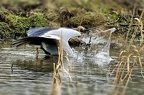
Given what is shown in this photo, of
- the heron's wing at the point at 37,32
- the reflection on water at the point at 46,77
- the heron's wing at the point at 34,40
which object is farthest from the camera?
the heron's wing at the point at 37,32

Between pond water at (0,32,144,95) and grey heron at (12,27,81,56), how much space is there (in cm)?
22

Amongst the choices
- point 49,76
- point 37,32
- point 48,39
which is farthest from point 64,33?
point 49,76

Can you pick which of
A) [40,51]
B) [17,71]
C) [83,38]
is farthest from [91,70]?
[83,38]

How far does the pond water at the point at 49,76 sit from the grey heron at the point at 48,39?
0.22 meters

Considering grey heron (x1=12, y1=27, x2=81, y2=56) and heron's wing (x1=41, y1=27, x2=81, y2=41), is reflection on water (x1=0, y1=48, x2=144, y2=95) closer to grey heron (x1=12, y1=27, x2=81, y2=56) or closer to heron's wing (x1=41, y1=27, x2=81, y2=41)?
grey heron (x1=12, y1=27, x2=81, y2=56)

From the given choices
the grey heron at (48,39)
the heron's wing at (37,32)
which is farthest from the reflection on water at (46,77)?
the heron's wing at (37,32)

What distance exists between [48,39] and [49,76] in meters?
2.46

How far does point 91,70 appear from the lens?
27.9ft

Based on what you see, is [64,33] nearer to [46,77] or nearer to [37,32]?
[37,32]

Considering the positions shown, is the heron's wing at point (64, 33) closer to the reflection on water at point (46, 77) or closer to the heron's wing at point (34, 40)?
the heron's wing at point (34, 40)

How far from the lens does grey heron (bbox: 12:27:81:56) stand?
32.1 feet

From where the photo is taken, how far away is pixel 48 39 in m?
10.1

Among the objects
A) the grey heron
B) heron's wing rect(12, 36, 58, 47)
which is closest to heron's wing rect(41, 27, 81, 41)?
the grey heron

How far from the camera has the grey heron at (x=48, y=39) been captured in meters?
9.77
